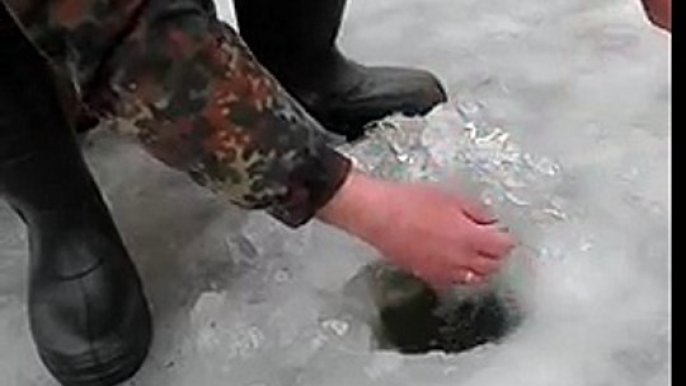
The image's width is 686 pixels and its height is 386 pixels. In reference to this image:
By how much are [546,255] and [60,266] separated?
1.14 feet

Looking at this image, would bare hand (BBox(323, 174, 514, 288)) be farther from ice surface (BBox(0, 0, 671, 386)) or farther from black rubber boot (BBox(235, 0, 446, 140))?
black rubber boot (BBox(235, 0, 446, 140))

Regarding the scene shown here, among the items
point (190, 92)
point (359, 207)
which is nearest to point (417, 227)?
point (359, 207)

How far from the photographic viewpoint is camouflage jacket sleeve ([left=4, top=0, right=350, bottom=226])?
31.9 inches

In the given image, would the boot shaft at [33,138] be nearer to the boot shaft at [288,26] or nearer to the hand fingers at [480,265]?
the boot shaft at [288,26]

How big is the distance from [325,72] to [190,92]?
41 cm

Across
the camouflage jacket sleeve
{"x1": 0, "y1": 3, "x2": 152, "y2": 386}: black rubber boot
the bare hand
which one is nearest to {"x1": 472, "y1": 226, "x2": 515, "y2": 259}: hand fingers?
the bare hand

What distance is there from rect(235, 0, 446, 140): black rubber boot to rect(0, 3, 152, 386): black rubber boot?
0.62ft

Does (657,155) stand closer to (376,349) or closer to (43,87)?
(376,349)

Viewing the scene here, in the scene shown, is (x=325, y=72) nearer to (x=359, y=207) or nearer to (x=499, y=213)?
(x=499, y=213)

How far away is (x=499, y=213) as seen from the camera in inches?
45.1

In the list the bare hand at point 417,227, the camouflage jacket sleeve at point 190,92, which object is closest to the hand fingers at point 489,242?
the bare hand at point 417,227

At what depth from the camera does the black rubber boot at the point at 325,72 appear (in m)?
1.18

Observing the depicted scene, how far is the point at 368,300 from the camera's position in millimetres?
1104

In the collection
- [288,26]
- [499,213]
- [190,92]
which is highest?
[190,92]
